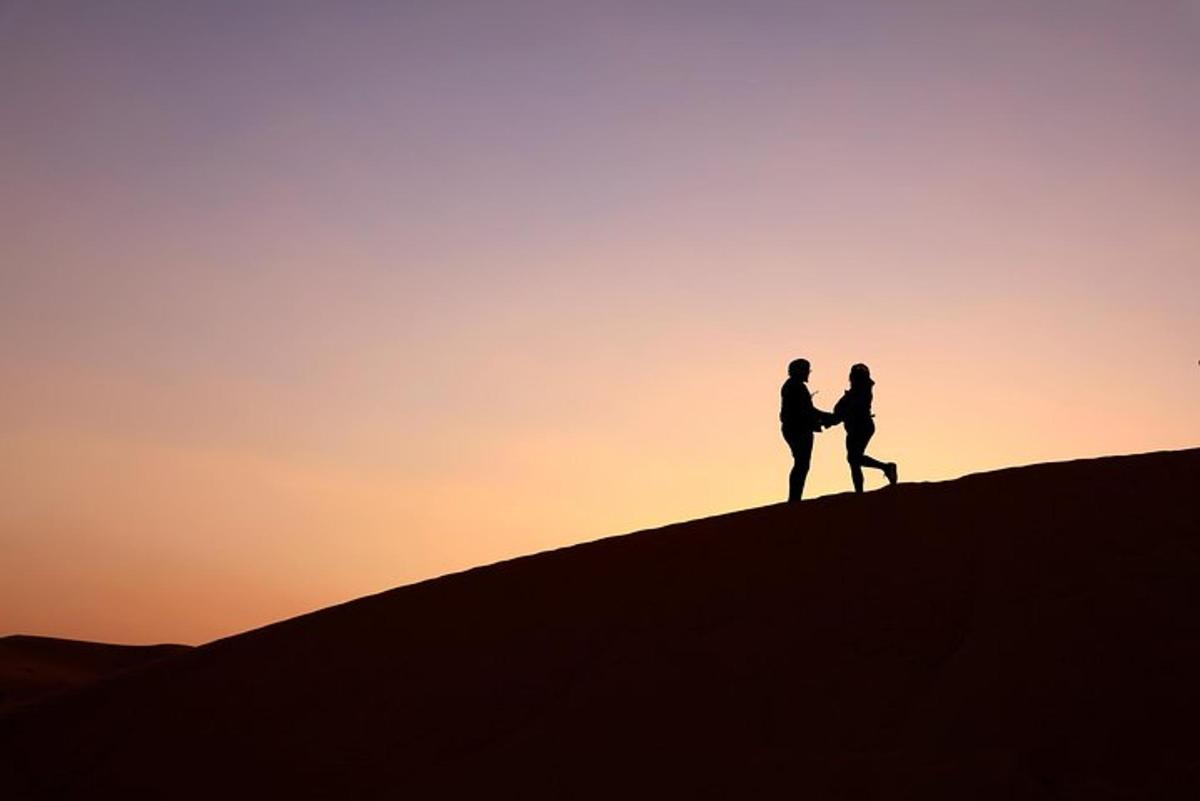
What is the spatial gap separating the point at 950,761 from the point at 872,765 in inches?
13.2

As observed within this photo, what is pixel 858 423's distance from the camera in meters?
11.3

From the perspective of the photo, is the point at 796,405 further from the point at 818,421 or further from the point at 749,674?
the point at 749,674

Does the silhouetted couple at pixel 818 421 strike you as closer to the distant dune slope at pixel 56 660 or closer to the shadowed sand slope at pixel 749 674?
the shadowed sand slope at pixel 749 674

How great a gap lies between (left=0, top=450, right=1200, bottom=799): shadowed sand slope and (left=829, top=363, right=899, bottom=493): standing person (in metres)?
1.23

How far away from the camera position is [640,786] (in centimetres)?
602

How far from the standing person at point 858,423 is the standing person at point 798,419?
0.19 meters

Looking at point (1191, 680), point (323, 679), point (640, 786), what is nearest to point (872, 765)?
point (640, 786)

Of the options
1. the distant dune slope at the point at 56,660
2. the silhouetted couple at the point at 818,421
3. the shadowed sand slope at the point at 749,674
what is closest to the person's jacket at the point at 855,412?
the silhouetted couple at the point at 818,421

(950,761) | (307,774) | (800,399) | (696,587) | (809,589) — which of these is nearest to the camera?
(950,761)

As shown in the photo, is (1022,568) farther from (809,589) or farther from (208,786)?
(208,786)

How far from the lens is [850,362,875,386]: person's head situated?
37.6ft

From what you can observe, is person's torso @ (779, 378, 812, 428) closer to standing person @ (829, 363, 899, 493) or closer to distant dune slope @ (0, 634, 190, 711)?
standing person @ (829, 363, 899, 493)

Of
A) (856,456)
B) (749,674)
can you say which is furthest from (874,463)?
(749,674)

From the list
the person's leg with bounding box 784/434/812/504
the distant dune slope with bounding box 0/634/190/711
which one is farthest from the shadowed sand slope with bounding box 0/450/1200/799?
the distant dune slope with bounding box 0/634/190/711
